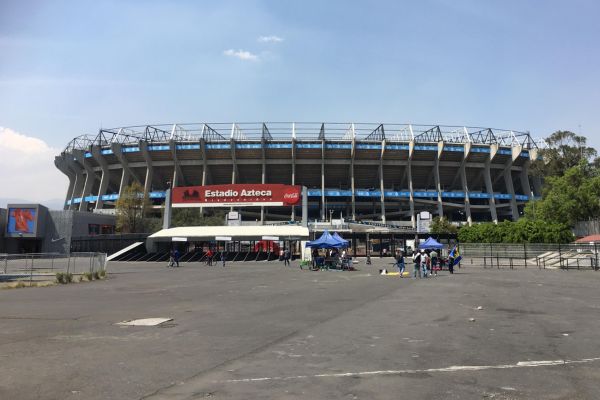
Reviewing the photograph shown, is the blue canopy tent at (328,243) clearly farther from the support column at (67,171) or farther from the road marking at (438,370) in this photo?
the support column at (67,171)

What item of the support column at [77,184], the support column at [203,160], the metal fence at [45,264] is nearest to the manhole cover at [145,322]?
the metal fence at [45,264]

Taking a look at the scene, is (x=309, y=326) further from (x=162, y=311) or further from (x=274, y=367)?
(x=162, y=311)

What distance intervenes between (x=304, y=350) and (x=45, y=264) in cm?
2769

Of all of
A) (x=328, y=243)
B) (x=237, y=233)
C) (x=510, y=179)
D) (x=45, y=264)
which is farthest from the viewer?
(x=510, y=179)

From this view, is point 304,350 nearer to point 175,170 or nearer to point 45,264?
point 45,264

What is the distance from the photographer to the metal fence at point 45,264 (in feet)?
84.1

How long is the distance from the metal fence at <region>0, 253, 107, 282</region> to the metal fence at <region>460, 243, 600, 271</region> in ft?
104

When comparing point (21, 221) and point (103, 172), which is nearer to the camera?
point (21, 221)

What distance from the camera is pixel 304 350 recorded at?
7.51 meters

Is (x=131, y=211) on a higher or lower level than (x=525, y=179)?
lower

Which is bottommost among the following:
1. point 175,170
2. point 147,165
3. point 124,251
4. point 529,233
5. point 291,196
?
point 124,251

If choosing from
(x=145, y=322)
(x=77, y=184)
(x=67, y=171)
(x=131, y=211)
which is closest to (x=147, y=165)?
(x=131, y=211)

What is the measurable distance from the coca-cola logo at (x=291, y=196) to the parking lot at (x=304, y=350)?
32.6 metres

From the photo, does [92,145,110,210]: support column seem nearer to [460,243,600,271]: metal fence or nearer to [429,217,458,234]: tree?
[429,217,458,234]: tree
